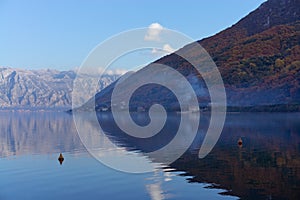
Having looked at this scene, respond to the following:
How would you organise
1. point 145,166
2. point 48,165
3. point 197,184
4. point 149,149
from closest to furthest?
point 197,184, point 145,166, point 48,165, point 149,149

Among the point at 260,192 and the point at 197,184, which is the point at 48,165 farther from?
the point at 260,192

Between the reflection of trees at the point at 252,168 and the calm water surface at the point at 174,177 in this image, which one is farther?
the calm water surface at the point at 174,177

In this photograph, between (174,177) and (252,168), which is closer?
(174,177)

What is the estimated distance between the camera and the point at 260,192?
4219 centimetres

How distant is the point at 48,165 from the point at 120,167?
A: 14050 mm

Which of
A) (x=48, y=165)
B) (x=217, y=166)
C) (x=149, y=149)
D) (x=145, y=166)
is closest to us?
(x=217, y=166)

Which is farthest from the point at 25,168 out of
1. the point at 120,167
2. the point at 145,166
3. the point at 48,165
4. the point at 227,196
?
the point at 227,196

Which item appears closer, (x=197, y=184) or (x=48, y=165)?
(x=197, y=184)

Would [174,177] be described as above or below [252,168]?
below

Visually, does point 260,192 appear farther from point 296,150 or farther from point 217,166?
point 296,150

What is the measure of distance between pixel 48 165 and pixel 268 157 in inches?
1506

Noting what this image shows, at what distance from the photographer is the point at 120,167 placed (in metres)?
63.8

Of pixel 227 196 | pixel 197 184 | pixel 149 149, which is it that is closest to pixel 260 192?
pixel 227 196

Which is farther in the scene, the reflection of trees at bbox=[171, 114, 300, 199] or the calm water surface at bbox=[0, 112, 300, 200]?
the calm water surface at bbox=[0, 112, 300, 200]
